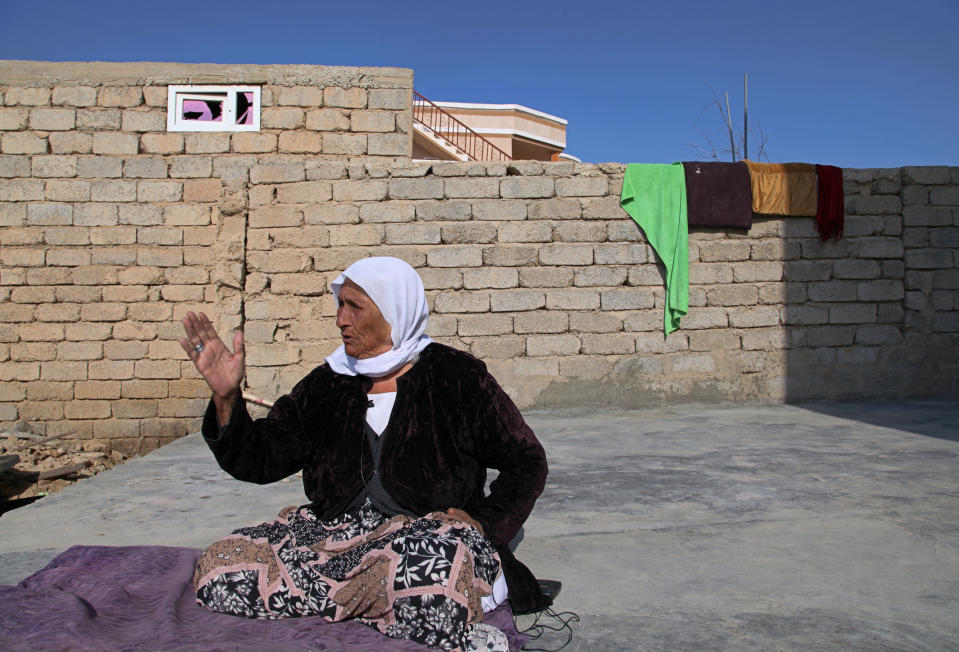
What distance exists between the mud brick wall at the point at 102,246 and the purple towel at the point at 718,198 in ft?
10.9

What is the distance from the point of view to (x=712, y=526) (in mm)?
3666

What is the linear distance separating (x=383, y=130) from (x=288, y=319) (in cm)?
240

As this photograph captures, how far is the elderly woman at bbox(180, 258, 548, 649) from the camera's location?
86.5 inches

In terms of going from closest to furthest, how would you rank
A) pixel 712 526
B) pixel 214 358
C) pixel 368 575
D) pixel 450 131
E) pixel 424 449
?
1. pixel 368 575
2. pixel 214 358
3. pixel 424 449
4. pixel 712 526
5. pixel 450 131

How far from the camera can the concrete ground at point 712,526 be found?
248 cm

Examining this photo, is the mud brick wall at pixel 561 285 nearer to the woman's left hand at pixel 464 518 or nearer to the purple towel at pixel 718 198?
the purple towel at pixel 718 198

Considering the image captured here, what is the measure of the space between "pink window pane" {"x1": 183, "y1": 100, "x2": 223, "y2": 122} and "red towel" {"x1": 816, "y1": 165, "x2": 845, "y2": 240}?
6558 millimetres

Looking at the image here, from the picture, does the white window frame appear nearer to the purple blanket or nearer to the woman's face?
the woman's face

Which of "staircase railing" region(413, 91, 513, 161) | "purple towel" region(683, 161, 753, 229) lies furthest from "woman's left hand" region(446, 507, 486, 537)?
"staircase railing" region(413, 91, 513, 161)

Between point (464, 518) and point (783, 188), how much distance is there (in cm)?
674

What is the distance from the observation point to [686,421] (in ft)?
23.3

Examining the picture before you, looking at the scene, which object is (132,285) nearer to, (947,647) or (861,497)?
(861,497)

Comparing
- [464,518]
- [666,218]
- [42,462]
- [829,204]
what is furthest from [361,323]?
[829,204]

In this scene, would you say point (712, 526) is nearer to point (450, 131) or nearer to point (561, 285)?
point (561, 285)
